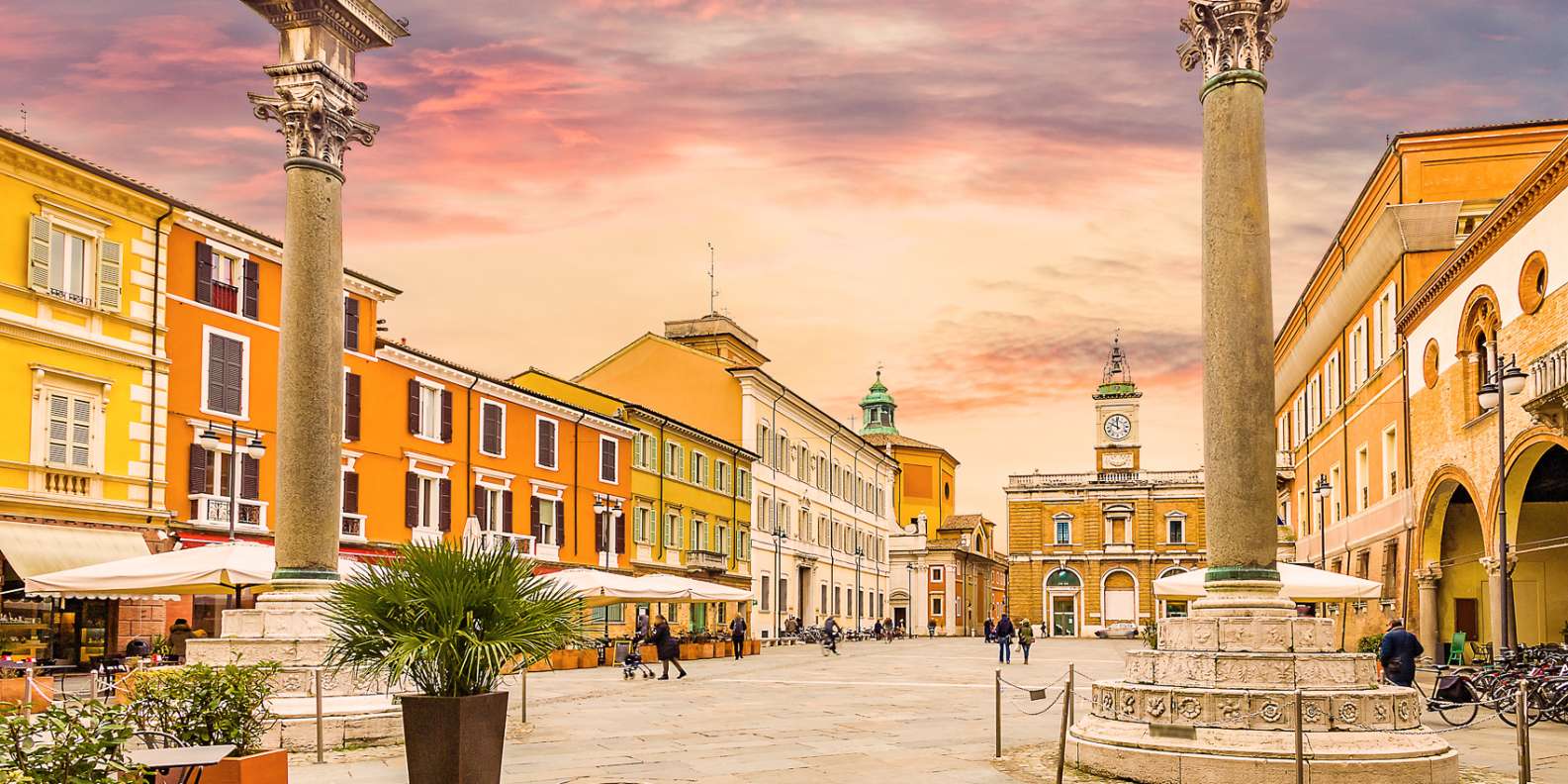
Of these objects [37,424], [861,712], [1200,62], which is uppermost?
[1200,62]

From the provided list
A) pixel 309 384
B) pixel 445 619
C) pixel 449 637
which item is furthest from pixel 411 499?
pixel 449 637

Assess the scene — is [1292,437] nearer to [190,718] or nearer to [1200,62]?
[1200,62]

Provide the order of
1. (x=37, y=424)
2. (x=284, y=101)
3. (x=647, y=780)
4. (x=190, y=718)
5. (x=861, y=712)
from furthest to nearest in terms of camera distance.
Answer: (x=37, y=424) → (x=861, y=712) → (x=284, y=101) → (x=647, y=780) → (x=190, y=718)

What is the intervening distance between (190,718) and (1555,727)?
16.9 m

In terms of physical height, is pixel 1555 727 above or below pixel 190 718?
below

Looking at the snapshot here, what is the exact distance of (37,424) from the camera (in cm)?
2664

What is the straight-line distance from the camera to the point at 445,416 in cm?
4019

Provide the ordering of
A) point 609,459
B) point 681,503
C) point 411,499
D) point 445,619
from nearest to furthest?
point 445,619, point 411,499, point 609,459, point 681,503

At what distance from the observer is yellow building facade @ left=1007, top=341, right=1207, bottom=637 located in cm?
10400

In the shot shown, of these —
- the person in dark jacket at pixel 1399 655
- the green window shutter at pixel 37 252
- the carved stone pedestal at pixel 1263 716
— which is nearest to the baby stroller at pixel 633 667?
the green window shutter at pixel 37 252

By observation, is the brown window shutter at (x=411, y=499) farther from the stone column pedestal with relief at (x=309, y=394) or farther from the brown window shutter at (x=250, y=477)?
the stone column pedestal with relief at (x=309, y=394)

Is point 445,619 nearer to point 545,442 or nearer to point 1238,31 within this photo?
point 1238,31

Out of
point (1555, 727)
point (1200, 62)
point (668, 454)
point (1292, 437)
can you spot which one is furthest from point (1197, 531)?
point (1200, 62)

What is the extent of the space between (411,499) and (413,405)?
2519mm
